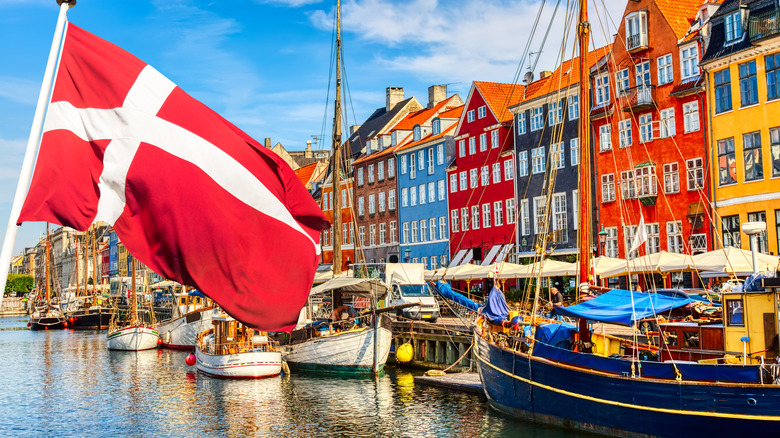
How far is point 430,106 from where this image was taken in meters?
85.6

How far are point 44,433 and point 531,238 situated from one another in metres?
39.2

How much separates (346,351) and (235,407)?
828 centimetres

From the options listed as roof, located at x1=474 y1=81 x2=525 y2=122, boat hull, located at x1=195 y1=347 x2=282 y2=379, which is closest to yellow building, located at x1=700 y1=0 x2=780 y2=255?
roof, located at x1=474 y1=81 x2=525 y2=122

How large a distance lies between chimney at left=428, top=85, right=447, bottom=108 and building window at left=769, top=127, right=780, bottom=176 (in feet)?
153

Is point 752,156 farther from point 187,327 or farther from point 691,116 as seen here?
point 187,327

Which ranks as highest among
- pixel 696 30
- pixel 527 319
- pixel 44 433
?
pixel 696 30

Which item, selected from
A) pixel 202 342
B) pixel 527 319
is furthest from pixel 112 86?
pixel 202 342

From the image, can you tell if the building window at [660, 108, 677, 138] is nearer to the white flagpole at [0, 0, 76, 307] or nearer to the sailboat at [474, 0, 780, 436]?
the sailboat at [474, 0, 780, 436]

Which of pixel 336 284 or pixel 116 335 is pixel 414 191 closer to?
pixel 116 335

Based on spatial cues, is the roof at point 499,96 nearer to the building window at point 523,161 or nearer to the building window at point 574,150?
the building window at point 523,161

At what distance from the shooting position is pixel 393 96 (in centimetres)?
9338

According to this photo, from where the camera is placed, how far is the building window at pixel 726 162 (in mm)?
43281

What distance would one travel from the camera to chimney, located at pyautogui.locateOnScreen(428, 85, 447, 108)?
85.2 metres

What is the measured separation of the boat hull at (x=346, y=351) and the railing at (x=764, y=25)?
21.8 metres
